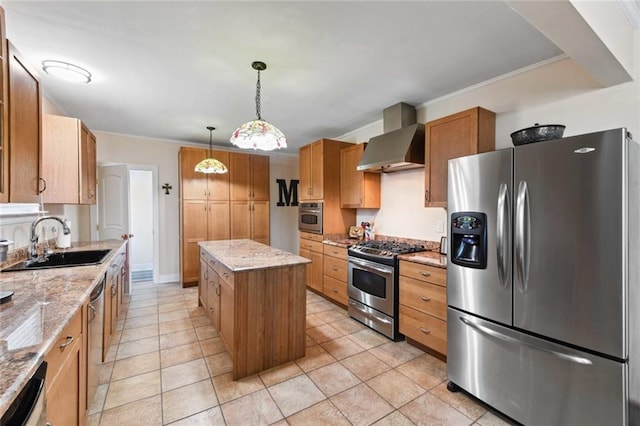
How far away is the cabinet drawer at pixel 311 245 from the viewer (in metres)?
4.26

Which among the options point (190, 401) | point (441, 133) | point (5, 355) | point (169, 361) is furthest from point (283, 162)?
point (5, 355)

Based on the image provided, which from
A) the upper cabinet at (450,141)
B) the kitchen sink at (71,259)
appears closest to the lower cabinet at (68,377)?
the kitchen sink at (71,259)

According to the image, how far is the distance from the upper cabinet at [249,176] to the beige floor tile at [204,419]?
12.5 feet

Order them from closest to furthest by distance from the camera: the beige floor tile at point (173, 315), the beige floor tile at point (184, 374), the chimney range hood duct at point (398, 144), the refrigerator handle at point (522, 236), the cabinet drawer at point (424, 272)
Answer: the refrigerator handle at point (522, 236) < the beige floor tile at point (184, 374) < the cabinet drawer at point (424, 272) < the chimney range hood duct at point (398, 144) < the beige floor tile at point (173, 315)

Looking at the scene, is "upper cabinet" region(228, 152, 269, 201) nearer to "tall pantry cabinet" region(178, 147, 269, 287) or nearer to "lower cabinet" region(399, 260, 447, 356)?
"tall pantry cabinet" region(178, 147, 269, 287)

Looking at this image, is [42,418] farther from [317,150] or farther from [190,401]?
[317,150]

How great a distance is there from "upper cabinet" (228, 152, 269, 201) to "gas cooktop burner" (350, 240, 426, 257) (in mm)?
2712

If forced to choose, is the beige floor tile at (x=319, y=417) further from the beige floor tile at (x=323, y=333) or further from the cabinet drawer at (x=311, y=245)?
the cabinet drawer at (x=311, y=245)

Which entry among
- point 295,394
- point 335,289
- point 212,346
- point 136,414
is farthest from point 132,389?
point 335,289

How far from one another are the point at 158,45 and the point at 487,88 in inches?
118

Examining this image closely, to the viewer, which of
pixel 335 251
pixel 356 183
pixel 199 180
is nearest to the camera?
pixel 335 251

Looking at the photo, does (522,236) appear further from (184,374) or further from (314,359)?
(184,374)

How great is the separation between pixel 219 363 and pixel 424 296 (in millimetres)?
1978

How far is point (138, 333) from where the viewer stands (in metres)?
3.01
